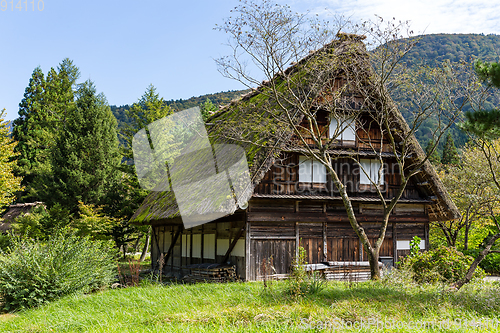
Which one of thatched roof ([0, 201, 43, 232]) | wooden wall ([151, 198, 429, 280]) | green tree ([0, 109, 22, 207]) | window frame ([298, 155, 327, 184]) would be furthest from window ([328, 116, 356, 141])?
thatched roof ([0, 201, 43, 232])

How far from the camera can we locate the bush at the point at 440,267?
10.2m

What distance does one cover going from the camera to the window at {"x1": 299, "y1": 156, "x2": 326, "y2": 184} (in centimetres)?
1331

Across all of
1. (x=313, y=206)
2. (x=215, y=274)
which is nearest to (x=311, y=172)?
(x=313, y=206)

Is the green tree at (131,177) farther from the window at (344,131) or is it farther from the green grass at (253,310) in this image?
the green grass at (253,310)

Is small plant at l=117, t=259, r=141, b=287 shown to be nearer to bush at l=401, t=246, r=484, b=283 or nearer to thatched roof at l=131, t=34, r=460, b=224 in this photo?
thatched roof at l=131, t=34, r=460, b=224

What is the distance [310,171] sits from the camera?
13.4m

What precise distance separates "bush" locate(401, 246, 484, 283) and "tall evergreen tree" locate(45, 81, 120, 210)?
18212 mm

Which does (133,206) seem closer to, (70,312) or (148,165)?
(148,165)

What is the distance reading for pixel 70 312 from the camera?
7504mm

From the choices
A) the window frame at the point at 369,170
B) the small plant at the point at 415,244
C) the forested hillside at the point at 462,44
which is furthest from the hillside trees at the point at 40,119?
the forested hillside at the point at 462,44

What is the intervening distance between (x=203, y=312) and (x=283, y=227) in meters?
6.48

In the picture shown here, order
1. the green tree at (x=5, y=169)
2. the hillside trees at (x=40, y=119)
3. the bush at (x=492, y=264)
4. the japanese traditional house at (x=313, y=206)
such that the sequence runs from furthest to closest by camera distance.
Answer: the hillside trees at (x=40, y=119) < the green tree at (x=5, y=169) < the bush at (x=492, y=264) < the japanese traditional house at (x=313, y=206)

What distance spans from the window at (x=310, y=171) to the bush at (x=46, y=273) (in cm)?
671

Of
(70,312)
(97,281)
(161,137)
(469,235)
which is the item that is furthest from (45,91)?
(469,235)
